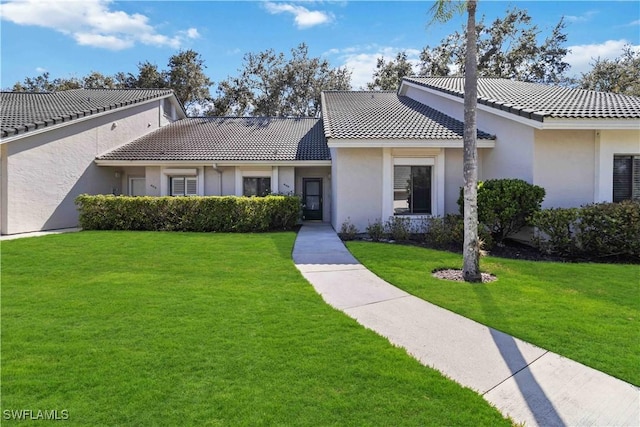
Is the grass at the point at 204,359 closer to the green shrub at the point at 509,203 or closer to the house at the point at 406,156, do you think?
the green shrub at the point at 509,203

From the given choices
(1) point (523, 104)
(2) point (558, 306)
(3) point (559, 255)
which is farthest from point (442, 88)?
(2) point (558, 306)

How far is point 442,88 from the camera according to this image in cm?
1608

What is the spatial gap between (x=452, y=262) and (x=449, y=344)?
4633 mm

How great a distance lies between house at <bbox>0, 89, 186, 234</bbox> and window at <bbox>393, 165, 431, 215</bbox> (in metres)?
12.8

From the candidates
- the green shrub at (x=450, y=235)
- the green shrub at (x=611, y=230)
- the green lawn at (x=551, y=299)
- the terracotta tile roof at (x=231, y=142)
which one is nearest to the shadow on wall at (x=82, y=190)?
the terracotta tile roof at (x=231, y=142)

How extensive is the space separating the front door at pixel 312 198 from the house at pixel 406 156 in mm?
50

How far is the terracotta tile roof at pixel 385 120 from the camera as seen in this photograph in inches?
503

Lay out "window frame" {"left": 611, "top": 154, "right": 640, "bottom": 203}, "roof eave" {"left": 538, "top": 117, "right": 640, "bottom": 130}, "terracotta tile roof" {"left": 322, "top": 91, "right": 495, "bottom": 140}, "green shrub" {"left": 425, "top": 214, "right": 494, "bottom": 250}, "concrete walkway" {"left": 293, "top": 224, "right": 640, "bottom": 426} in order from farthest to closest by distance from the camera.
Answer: "terracotta tile roof" {"left": 322, "top": 91, "right": 495, "bottom": 140}, "window frame" {"left": 611, "top": 154, "right": 640, "bottom": 203}, "green shrub" {"left": 425, "top": 214, "right": 494, "bottom": 250}, "roof eave" {"left": 538, "top": 117, "right": 640, "bottom": 130}, "concrete walkway" {"left": 293, "top": 224, "right": 640, "bottom": 426}

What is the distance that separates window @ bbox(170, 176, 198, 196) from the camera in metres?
17.6

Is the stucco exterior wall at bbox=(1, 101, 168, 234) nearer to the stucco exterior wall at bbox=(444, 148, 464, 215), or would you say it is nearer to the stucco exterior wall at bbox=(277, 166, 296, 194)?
the stucco exterior wall at bbox=(277, 166, 296, 194)

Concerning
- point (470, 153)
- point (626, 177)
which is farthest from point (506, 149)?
point (470, 153)

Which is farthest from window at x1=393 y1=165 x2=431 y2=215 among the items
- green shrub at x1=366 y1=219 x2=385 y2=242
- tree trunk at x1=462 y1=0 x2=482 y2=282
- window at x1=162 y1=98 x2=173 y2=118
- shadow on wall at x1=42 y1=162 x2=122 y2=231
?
window at x1=162 y1=98 x2=173 y2=118

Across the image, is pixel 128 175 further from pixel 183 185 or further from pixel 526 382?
pixel 526 382

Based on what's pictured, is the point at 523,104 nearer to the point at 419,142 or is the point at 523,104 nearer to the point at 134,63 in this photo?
the point at 419,142
